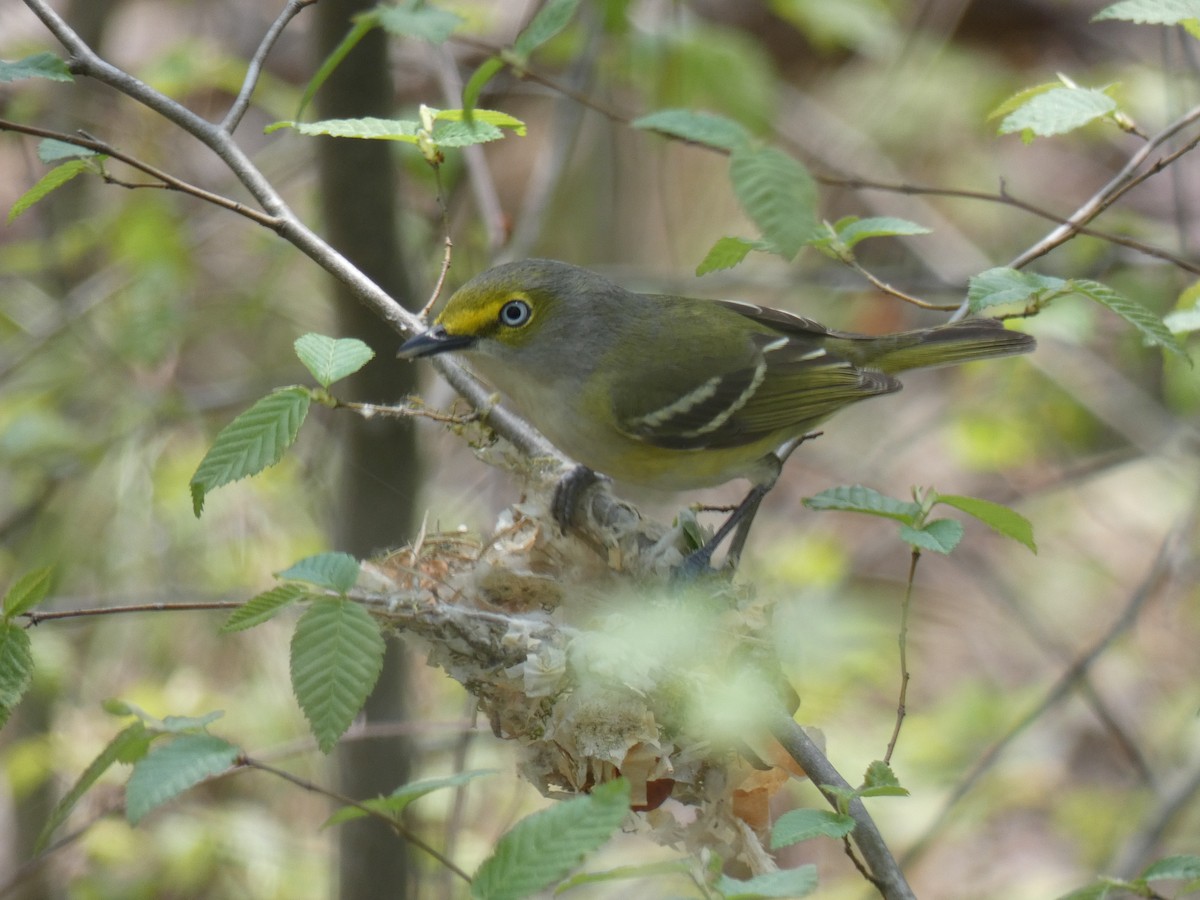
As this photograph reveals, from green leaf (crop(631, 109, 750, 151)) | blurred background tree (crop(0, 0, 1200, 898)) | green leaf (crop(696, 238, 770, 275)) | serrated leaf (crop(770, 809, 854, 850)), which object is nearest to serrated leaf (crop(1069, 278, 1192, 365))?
blurred background tree (crop(0, 0, 1200, 898))

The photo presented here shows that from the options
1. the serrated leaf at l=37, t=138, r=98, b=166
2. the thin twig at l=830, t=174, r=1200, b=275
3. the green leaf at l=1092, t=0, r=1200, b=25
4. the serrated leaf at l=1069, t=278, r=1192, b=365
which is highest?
the green leaf at l=1092, t=0, r=1200, b=25

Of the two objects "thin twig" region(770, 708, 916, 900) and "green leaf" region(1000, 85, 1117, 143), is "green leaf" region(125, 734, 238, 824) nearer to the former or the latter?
"thin twig" region(770, 708, 916, 900)

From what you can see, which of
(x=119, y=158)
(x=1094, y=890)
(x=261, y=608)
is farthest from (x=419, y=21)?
(x=1094, y=890)

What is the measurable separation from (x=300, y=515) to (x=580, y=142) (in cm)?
316

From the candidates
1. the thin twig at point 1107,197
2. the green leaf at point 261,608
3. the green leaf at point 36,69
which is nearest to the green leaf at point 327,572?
the green leaf at point 261,608

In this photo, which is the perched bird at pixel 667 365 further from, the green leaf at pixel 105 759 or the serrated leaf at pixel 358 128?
the green leaf at pixel 105 759

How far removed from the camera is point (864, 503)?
2.21 metres

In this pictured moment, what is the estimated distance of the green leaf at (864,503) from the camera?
2195 millimetres

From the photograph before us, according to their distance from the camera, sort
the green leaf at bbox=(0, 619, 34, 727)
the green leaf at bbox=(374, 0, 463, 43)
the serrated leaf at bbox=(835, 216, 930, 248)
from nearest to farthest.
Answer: the green leaf at bbox=(0, 619, 34, 727) → the green leaf at bbox=(374, 0, 463, 43) → the serrated leaf at bbox=(835, 216, 930, 248)

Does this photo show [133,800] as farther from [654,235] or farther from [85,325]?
[654,235]

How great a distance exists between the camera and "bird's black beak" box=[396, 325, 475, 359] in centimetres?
275

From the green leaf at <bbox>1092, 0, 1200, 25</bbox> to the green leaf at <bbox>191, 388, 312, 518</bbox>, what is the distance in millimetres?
1762

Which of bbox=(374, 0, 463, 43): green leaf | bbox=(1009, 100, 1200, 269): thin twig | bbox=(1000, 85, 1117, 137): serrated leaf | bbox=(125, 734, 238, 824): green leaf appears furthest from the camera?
bbox=(1009, 100, 1200, 269): thin twig

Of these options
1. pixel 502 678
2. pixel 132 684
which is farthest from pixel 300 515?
pixel 502 678
